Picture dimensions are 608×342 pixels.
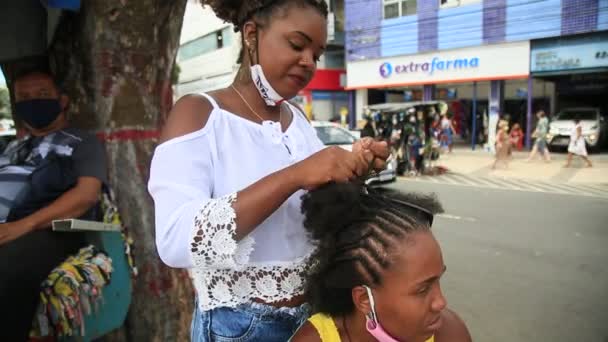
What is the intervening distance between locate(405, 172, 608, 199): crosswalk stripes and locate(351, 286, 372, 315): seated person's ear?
877cm

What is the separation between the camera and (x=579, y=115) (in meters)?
15.7

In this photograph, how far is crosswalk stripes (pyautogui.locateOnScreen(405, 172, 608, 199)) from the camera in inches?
351

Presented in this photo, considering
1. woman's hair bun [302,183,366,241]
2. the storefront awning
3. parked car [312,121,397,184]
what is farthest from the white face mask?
parked car [312,121,397,184]

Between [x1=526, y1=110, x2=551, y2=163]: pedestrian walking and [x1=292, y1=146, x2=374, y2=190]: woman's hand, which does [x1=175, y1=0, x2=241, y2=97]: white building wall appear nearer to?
[x1=526, y1=110, x2=551, y2=163]: pedestrian walking

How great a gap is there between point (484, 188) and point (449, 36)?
9.53 m

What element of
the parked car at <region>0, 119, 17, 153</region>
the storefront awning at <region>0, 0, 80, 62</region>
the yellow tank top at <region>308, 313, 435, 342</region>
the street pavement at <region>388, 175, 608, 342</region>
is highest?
the storefront awning at <region>0, 0, 80, 62</region>

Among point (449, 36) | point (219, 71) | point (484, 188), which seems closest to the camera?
point (484, 188)

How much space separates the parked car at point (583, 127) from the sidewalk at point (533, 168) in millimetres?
467

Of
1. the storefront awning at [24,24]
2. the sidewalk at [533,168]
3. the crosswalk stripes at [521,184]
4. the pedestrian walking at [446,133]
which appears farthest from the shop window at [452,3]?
the storefront awning at [24,24]

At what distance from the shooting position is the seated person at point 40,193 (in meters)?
1.82

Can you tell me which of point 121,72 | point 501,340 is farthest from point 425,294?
point 501,340

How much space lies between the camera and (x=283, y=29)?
4.00 feet

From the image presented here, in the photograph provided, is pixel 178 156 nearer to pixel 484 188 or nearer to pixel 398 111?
pixel 484 188

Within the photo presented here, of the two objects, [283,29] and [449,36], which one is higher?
[449,36]
